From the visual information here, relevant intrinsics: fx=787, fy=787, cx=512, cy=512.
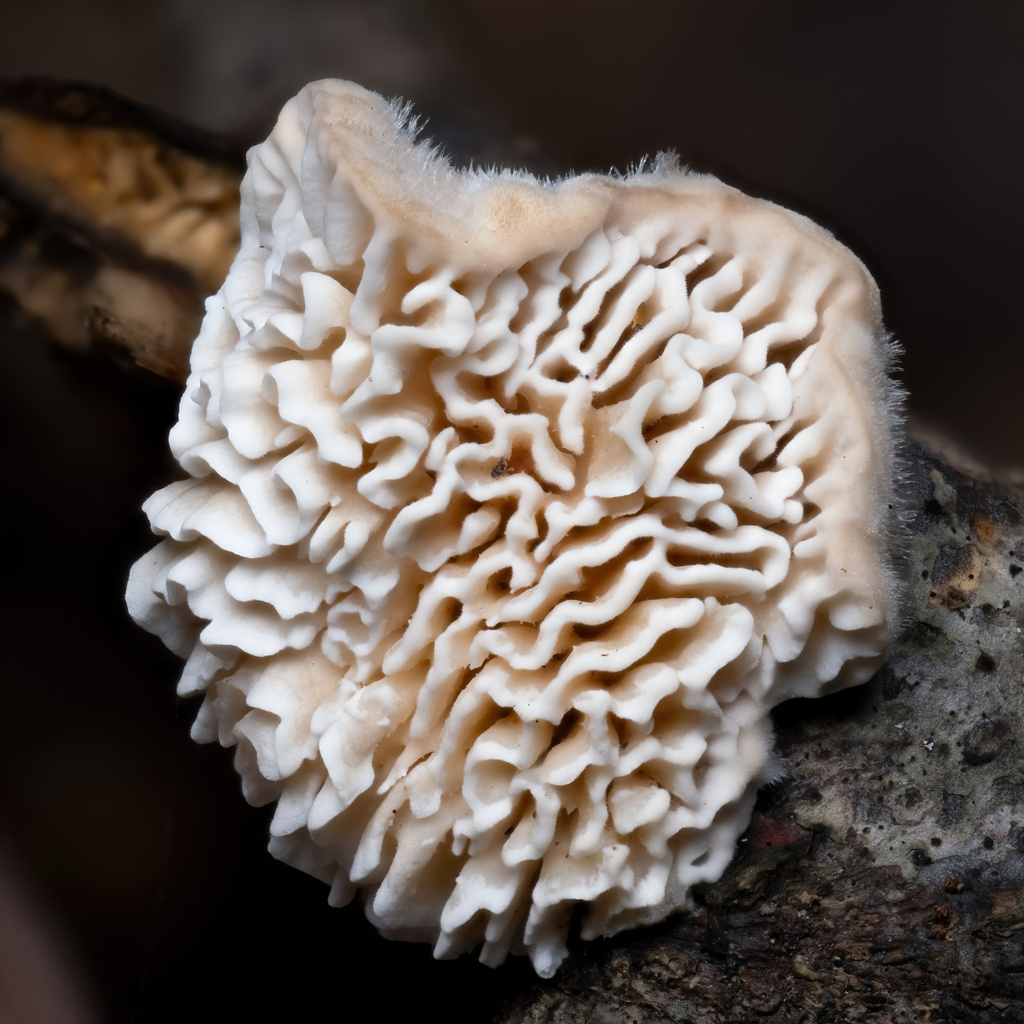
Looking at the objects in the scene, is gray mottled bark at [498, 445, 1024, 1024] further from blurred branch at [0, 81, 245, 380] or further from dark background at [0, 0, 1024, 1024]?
blurred branch at [0, 81, 245, 380]

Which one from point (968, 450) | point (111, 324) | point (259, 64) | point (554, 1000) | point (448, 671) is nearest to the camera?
point (448, 671)

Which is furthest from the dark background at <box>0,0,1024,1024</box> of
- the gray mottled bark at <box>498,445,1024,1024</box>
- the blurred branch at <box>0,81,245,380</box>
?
the gray mottled bark at <box>498,445,1024,1024</box>

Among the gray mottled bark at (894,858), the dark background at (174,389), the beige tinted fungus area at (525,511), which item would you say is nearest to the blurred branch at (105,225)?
the dark background at (174,389)

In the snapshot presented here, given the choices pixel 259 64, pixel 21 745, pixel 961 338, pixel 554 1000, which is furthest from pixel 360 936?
pixel 259 64

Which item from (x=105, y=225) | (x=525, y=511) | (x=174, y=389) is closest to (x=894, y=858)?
(x=525, y=511)

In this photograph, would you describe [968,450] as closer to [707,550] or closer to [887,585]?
[887,585]

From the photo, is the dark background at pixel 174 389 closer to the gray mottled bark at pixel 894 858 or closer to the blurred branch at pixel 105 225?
the blurred branch at pixel 105 225

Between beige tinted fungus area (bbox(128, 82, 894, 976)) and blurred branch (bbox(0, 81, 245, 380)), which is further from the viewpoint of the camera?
blurred branch (bbox(0, 81, 245, 380))

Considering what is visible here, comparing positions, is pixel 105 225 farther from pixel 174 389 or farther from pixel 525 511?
pixel 525 511
